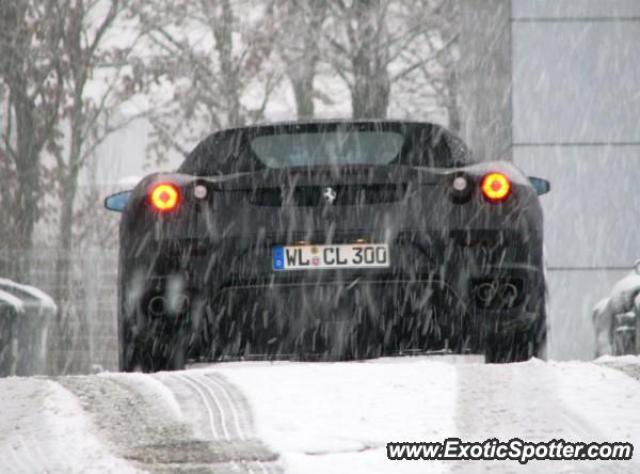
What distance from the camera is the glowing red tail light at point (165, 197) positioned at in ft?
20.9

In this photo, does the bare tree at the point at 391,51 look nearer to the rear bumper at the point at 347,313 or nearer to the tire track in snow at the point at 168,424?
the rear bumper at the point at 347,313

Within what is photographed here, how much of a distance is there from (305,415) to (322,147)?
8.17 feet

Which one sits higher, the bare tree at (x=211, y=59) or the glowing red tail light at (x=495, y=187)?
the bare tree at (x=211, y=59)

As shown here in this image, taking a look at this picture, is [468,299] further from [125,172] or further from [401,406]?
[125,172]

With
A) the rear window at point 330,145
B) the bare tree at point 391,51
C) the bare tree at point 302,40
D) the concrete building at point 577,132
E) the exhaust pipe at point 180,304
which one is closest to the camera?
the exhaust pipe at point 180,304

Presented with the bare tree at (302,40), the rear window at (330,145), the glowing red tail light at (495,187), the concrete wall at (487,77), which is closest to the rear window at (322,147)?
the rear window at (330,145)

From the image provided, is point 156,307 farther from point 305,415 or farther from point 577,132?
point 577,132

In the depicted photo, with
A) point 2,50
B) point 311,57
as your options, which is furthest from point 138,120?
point 311,57

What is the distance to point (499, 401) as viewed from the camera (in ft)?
16.9

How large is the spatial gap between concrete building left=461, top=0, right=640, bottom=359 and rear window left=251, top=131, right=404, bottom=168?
732cm

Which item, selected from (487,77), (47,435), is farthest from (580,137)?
(47,435)

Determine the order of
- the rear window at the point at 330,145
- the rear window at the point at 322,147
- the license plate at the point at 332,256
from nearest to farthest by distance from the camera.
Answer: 1. the license plate at the point at 332,256
2. the rear window at the point at 330,145
3. the rear window at the point at 322,147

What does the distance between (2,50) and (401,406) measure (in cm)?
2247

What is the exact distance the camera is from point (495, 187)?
638cm
